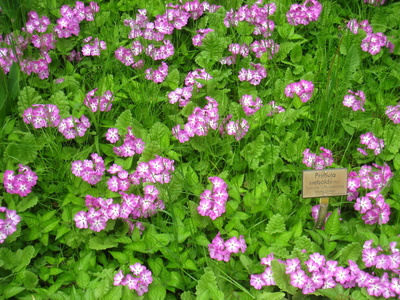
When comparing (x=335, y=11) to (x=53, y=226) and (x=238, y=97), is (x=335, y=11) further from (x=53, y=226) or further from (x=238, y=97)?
(x=53, y=226)

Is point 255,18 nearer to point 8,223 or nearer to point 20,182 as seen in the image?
point 20,182

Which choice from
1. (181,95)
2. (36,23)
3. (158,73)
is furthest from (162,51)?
(36,23)

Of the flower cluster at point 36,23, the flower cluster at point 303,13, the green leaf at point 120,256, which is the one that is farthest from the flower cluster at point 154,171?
the flower cluster at point 303,13

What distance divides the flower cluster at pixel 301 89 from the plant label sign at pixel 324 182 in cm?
86

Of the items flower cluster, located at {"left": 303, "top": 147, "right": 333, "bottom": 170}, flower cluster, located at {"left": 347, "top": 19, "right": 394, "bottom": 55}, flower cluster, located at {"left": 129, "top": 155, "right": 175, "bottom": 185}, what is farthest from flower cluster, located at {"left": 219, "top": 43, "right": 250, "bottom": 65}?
flower cluster, located at {"left": 129, "top": 155, "right": 175, "bottom": 185}

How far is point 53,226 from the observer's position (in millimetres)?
2406

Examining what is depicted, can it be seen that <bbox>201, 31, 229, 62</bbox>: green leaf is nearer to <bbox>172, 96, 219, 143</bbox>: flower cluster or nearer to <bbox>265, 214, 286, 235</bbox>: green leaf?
<bbox>172, 96, 219, 143</bbox>: flower cluster

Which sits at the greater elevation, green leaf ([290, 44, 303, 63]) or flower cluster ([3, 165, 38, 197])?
green leaf ([290, 44, 303, 63])

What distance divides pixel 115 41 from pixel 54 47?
0.40 m

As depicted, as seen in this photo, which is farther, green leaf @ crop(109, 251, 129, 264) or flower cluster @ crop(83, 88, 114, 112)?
flower cluster @ crop(83, 88, 114, 112)

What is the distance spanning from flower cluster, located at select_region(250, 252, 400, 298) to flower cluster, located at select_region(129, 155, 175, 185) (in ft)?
2.13

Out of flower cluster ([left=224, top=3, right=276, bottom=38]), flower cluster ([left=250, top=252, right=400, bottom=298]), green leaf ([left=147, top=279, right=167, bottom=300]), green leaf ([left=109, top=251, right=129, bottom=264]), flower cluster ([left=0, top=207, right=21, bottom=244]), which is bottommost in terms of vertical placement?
green leaf ([left=147, top=279, right=167, bottom=300])

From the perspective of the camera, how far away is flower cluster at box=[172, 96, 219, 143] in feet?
9.03

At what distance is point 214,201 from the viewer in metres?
2.43
